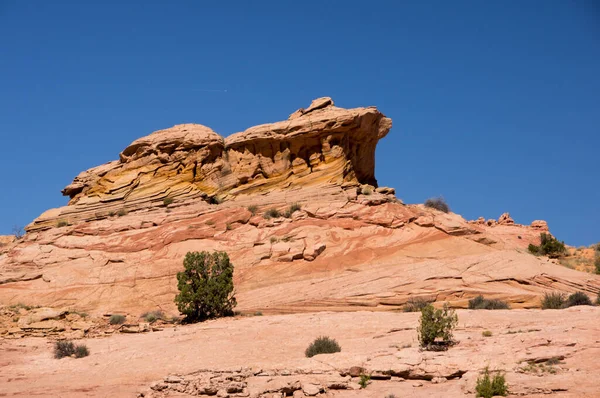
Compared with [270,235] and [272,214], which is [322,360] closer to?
[270,235]

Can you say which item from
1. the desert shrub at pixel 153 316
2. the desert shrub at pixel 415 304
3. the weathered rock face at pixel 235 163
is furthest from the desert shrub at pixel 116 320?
the desert shrub at pixel 415 304

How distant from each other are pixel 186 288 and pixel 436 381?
14673 mm

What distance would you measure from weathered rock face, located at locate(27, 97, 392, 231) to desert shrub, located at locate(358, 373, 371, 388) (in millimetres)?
21584

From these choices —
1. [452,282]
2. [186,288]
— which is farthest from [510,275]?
[186,288]

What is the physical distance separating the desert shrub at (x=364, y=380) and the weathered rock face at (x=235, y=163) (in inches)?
850

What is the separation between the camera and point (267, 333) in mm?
23109

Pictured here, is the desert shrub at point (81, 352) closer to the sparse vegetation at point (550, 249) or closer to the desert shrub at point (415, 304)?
the desert shrub at point (415, 304)

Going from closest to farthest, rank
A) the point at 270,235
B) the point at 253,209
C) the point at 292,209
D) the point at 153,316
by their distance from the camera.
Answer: the point at 153,316 → the point at 270,235 → the point at 292,209 → the point at 253,209

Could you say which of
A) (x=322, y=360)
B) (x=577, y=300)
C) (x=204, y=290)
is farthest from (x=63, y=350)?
(x=577, y=300)

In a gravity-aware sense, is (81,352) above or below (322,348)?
below

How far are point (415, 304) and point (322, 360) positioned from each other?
917cm

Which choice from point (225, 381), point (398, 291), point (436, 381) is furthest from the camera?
point (398, 291)

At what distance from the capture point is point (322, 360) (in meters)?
18.1

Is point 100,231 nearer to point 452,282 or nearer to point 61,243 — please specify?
point 61,243
